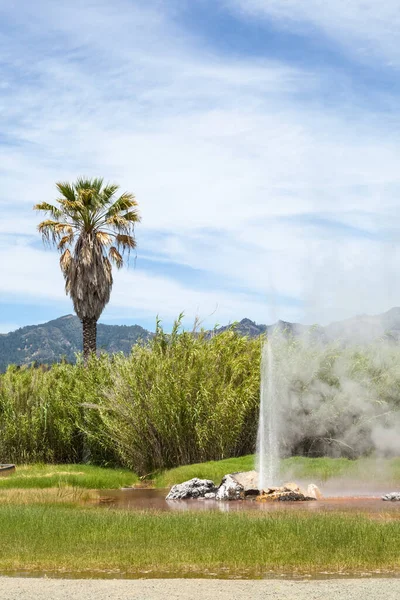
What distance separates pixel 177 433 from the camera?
29.8 m

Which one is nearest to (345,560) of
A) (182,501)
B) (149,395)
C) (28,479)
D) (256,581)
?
(256,581)

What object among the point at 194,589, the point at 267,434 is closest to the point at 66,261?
the point at 267,434

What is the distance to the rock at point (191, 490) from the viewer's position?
2373 centimetres

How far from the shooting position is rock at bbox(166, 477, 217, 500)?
2373 centimetres

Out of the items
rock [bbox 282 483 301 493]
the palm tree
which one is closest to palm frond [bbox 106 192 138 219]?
the palm tree

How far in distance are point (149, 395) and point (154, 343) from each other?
2.93 metres

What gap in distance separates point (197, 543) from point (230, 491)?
27.6ft

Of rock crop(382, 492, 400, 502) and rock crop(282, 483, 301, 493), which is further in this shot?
rock crop(282, 483, 301, 493)

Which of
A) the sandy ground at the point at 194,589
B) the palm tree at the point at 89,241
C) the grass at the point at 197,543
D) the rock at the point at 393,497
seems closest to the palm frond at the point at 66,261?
the palm tree at the point at 89,241

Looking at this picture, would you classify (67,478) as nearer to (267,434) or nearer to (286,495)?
(267,434)

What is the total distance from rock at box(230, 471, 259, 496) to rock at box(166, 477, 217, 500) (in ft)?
2.53

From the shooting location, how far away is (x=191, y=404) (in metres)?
30.0

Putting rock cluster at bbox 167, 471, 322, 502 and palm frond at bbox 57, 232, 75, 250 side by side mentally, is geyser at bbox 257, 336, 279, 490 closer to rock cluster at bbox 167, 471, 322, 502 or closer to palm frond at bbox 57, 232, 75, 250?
rock cluster at bbox 167, 471, 322, 502

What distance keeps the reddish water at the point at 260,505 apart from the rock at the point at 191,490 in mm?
410
